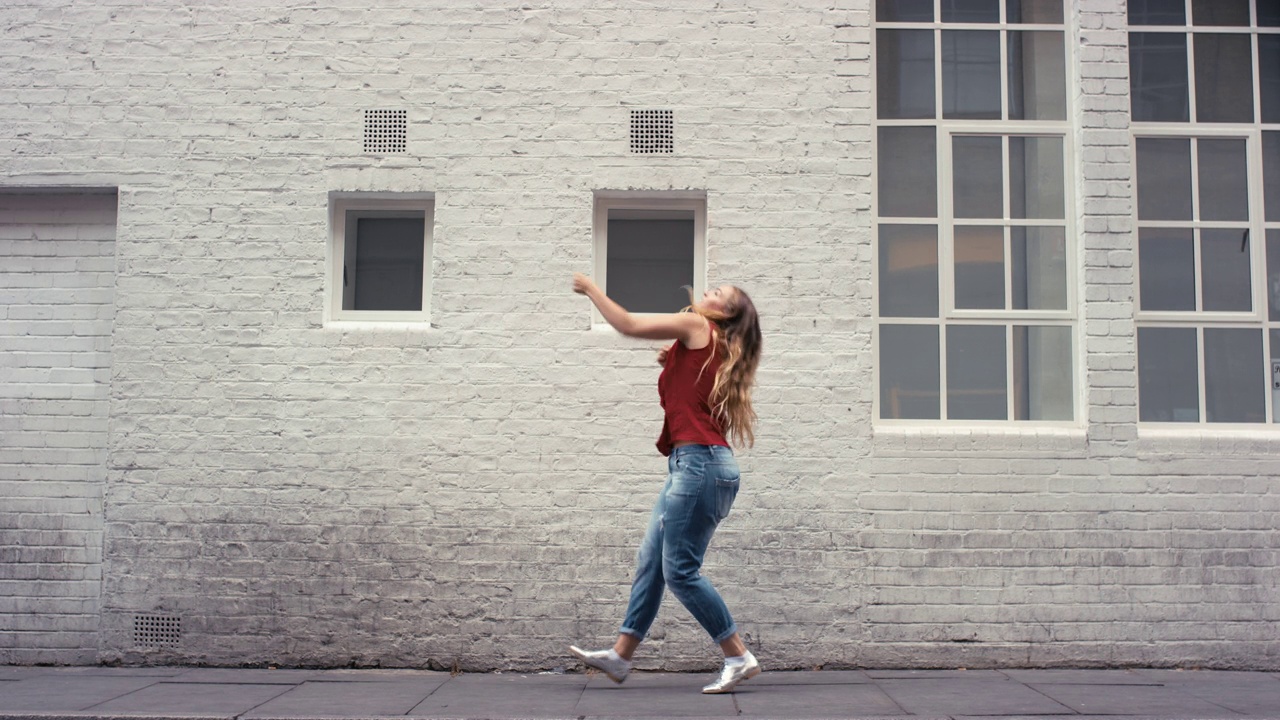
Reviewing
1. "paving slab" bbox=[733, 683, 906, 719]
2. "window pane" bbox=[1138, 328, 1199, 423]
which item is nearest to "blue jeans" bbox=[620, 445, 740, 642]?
"paving slab" bbox=[733, 683, 906, 719]

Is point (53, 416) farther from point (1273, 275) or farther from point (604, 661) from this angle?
point (1273, 275)

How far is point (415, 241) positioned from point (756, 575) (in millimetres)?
2801

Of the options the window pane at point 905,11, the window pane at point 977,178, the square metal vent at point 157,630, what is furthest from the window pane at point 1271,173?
the square metal vent at point 157,630

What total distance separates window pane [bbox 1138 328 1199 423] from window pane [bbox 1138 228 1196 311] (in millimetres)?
172

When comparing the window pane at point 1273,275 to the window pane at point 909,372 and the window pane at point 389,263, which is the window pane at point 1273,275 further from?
the window pane at point 389,263

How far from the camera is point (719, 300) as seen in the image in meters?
5.29

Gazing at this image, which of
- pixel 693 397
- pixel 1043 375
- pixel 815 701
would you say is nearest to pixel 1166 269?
pixel 1043 375

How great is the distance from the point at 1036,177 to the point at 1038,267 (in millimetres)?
A: 553

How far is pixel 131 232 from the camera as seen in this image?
6570mm

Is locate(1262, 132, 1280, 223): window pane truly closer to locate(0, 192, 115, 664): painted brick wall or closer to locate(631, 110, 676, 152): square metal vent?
locate(631, 110, 676, 152): square metal vent

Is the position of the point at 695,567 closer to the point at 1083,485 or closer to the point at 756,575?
the point at 756,575

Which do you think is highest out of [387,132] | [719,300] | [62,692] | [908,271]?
[387,132]

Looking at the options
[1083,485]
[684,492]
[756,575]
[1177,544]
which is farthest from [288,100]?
[1177,544]

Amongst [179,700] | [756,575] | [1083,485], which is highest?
[1083,485]
